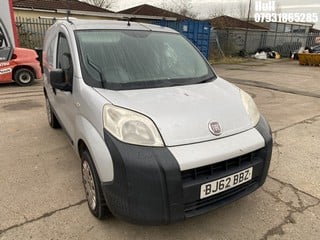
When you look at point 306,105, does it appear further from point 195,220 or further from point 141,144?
point 141,144

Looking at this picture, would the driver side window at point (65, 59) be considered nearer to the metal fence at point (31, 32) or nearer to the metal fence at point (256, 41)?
the metal fence at point (31, 32)

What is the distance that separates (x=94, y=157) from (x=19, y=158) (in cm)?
207

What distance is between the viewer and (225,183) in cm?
217

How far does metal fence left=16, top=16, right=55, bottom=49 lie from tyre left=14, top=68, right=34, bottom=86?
5921 millimetres

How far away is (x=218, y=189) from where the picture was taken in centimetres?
215

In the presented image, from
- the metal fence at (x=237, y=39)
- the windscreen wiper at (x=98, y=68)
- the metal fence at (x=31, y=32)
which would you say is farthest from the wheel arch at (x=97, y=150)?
the metal fence at (x=237, y=39)

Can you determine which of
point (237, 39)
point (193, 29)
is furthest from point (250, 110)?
point (237, 39)

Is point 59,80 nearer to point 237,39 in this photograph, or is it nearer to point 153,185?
point 153,185

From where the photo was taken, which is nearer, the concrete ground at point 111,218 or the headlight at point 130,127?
the headlight at point 130,127

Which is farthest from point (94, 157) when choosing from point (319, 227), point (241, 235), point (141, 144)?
point (319, 227)

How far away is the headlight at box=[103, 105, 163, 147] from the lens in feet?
6.72

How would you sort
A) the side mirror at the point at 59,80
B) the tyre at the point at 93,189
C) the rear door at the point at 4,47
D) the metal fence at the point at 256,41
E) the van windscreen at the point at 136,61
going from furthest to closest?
1. the metal fence at the point at 256,41
2. the rear door at the point at 4,47
3. the side mirror at the point at 59,80
4. the van windscreen at the point at 136,61
5. the tyre at the point at 93,189

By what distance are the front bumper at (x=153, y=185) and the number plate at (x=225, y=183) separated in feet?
0.12

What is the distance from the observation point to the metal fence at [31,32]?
13.8m
